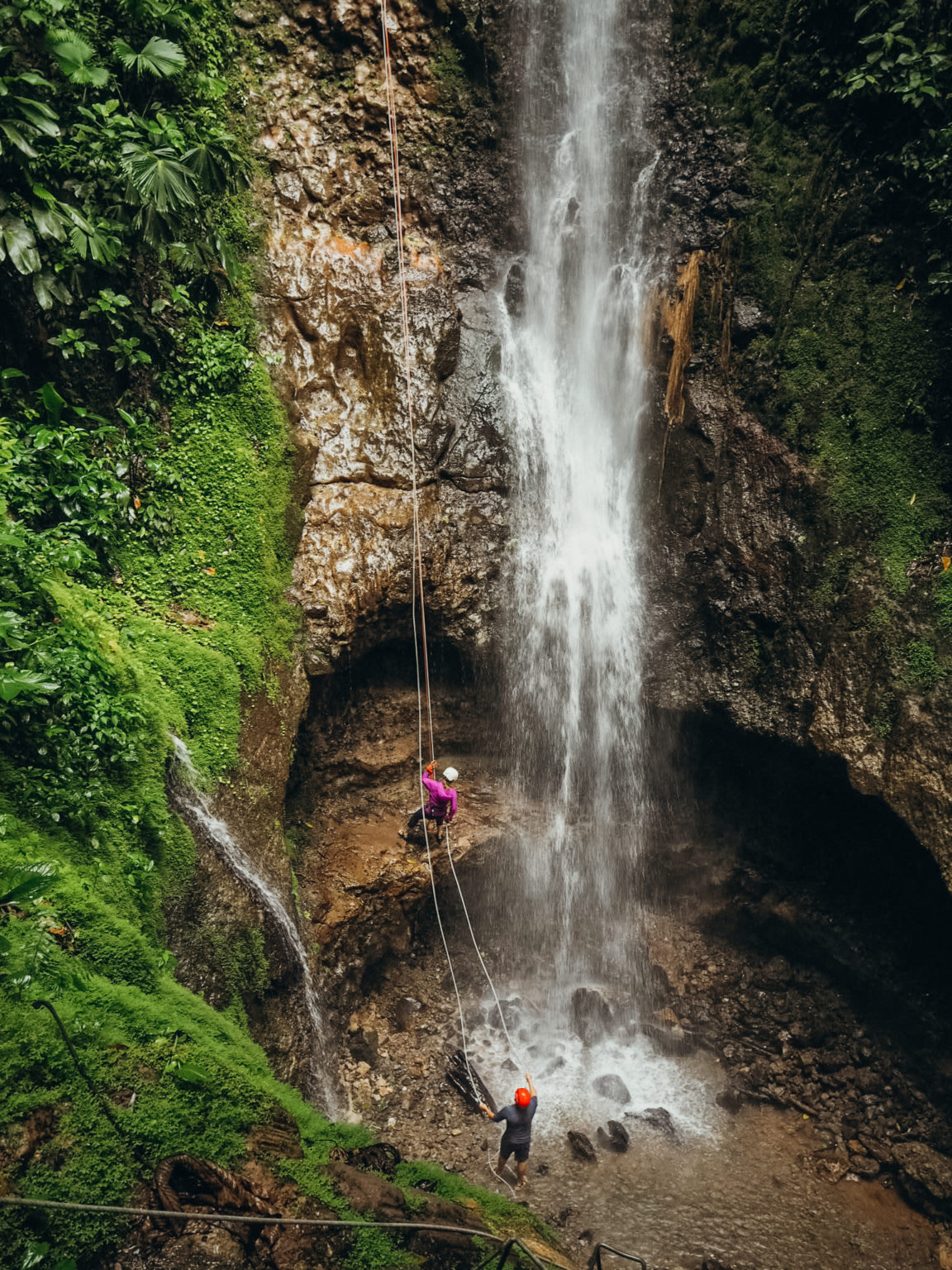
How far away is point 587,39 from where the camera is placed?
34.1ft

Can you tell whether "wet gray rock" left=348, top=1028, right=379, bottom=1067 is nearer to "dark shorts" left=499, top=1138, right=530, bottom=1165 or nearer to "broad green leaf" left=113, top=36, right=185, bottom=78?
"dark shorts" left=499, top=1138, right=530, bottom=1165

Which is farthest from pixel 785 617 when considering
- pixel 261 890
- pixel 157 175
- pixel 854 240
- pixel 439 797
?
pixel 157 175

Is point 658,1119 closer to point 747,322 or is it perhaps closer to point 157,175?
point 747,322

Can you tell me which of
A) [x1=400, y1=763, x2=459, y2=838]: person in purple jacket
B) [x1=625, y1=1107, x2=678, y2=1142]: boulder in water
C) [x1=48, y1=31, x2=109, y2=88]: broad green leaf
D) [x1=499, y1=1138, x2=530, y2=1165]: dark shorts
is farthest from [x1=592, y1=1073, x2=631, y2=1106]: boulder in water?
[x1=48, y1=31, x2=109, y2=88]: broad green leaf

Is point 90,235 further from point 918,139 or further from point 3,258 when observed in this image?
point 918,139

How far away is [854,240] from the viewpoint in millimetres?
8633

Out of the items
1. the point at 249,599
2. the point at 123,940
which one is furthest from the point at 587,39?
the point at 123,940

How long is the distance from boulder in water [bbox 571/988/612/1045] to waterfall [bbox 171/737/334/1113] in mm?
3497

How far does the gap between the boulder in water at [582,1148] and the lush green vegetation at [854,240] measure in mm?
6855

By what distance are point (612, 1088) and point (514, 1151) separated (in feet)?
6.16

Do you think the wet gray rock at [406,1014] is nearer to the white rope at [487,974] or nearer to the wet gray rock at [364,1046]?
the wet gray rock at [364,1046]

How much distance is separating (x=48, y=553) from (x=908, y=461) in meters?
8.70

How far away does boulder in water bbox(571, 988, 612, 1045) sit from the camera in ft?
30.9

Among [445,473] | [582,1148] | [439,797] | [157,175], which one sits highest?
[157,175]
